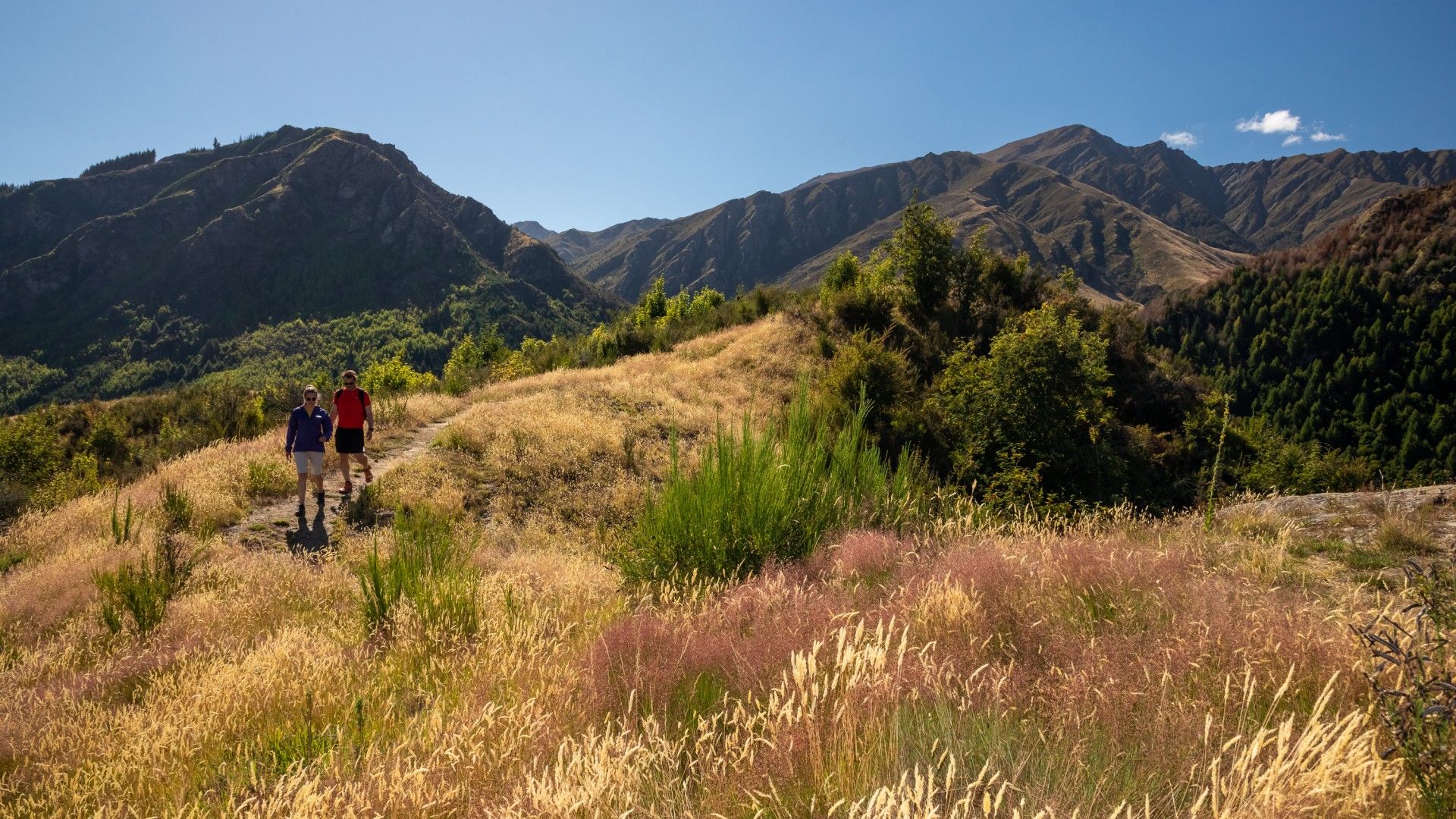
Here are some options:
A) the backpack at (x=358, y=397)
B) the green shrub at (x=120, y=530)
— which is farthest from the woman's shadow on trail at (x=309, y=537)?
the backpack at (x=358, y=397)

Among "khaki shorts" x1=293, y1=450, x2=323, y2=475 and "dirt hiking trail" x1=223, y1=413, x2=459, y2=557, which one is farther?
"khaki shorts" x1=293, y1=450, x2=323, y2=475

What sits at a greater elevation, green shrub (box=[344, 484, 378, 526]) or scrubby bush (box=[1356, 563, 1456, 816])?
scrubby bush (box=[1356, 563, 1456, 816])

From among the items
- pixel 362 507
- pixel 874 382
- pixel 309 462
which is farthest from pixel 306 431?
pixel 874 382

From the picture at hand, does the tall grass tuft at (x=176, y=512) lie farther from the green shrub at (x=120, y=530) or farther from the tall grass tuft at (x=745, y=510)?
the tall grass tuft at (x=745, y=510)

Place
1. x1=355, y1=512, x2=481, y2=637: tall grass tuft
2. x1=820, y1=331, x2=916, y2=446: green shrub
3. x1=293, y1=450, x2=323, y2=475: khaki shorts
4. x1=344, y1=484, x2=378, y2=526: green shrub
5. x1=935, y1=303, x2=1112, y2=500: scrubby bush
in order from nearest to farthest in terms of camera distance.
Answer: x1=355, y1=512, x2=481, y2=637: tall grass tuft
x1=344, y1=484, x2=378, y2=526: green shrub
x1=293, y1=450, x2=323, y2=475: khaki shorts
x1=935, y1=303, x2=1112, y2=500: scrubby bush
x1=820, y1=331, x2=916, y2=446: green shrub

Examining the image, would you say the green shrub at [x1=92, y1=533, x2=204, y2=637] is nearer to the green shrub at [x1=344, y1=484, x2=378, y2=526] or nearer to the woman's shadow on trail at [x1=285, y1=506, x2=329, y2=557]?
the woman's shadow on trail at [x1=285, y1=506, x2=329, y2=557]

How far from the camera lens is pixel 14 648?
4.75m

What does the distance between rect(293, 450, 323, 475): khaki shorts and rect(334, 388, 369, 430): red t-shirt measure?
2.96 feet

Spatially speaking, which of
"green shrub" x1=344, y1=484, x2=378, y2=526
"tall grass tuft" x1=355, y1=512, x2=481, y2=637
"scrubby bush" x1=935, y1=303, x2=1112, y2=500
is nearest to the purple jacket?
"green shrub" x1=344, y1=484, x2=378, y2=526

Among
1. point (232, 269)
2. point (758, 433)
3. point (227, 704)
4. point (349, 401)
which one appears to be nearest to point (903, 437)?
point (758, 433)

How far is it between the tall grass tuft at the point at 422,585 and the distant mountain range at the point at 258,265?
143m

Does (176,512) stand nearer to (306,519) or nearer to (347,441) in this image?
(306,519)

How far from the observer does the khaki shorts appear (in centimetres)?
945

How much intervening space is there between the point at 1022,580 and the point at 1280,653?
4.36ft
